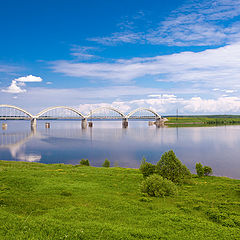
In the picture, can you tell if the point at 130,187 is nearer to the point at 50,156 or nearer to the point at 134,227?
the point at 134,227

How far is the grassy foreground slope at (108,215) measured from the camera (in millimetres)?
6414

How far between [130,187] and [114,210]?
490 centimetres

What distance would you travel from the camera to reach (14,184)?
1248cm

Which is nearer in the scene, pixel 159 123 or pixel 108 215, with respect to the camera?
pixel 108 215

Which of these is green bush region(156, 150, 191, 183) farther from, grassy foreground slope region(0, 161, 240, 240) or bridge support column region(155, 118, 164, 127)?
bridge support column region(155, 118, 164, 127)

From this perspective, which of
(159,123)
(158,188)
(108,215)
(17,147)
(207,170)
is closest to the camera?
(108,215)

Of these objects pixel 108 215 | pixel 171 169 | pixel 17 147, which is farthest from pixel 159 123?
pixel 108 215

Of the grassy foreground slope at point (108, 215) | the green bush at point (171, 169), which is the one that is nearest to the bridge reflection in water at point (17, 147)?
the grassy foreground slope at point (108, 215)

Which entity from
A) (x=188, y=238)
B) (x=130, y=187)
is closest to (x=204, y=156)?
(x=130, y=187)

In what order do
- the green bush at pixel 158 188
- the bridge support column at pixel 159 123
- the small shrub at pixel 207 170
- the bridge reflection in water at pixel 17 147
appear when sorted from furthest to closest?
the bridge support column at pixel 159 123 → the bridge reflection in water at pixel 17 147 → the small shrub at pixel 207 170 → the green bush at pixel 158 188

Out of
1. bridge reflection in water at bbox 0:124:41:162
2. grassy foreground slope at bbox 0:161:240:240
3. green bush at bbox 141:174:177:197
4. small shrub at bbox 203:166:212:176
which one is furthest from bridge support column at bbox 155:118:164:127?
green bush at bbox 141:174:177:197

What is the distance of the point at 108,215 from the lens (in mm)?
8023

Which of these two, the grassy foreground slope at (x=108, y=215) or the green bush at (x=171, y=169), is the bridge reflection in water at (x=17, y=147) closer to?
the grassy foreground slope at (x=108, y=215)

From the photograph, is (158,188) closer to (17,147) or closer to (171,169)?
(171,169)
